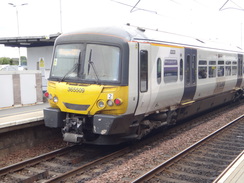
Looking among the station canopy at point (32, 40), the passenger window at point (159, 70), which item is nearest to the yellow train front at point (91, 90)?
the passenger window at point (159, 70)

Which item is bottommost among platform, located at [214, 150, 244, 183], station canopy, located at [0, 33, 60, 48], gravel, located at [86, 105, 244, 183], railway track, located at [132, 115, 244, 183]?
railway track, located at [132, 115, 244, 183]

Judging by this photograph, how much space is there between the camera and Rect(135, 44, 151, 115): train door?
304 inches

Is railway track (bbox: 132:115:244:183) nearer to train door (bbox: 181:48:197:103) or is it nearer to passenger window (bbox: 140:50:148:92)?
train door (bbox: 181:48:197:103)

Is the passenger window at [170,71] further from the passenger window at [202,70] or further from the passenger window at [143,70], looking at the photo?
the passenger window at [202,70]

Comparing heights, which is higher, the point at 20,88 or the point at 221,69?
the point at 221,69

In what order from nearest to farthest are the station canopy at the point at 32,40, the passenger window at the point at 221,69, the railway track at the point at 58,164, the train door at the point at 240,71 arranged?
the railway track at the point at 58,164
the passenger window at the point at 221,69
the station canopy at the point at 32,40
the train door at the point at 240,71

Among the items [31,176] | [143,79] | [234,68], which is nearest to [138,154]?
[143,79]

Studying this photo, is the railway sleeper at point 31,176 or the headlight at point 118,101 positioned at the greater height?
the headlight at point 118,101

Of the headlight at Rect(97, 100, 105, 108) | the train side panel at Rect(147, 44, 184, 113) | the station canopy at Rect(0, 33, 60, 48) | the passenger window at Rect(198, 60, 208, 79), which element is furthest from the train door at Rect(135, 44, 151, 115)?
the station canopy at Rect(0, 33, 60, 48)

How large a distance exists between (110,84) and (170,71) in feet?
8.57

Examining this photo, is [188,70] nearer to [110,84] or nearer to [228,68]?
[110,84]

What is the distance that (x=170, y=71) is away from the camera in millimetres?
9164

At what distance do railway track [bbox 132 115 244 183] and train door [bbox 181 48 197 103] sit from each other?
148 centimetres

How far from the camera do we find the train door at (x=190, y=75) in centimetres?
1023
